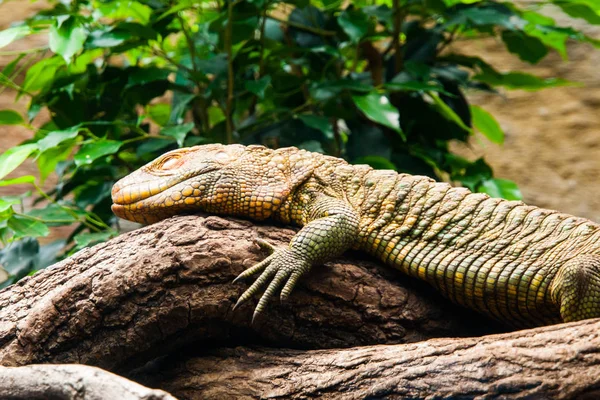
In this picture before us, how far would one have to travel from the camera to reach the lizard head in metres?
3.38

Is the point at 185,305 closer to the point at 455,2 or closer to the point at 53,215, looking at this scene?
the point at 53,215

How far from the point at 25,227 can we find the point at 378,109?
2440 mm

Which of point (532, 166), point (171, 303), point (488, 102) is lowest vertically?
point (532, 166)

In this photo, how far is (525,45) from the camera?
224 inches

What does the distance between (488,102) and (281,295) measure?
6.84 m

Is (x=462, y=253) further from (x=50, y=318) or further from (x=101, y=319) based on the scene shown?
(x=50, y=318)

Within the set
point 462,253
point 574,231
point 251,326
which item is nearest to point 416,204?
point 462,253

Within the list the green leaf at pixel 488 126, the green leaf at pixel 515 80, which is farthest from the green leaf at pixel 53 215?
the green leaf at pixel 488 126

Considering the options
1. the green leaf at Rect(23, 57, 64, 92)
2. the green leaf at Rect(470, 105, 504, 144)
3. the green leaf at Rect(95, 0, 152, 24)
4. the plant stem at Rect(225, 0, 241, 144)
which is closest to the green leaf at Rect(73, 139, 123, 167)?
the green leaf at Rect(23, 57, 64, 92)

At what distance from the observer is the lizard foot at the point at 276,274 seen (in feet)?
9.87

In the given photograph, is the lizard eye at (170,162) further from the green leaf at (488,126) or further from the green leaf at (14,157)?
the green leaf at (488,126)

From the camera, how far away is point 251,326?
10.2ft

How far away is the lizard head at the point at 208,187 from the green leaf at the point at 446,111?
81.9 inches

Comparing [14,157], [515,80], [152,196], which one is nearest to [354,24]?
[515,80]
